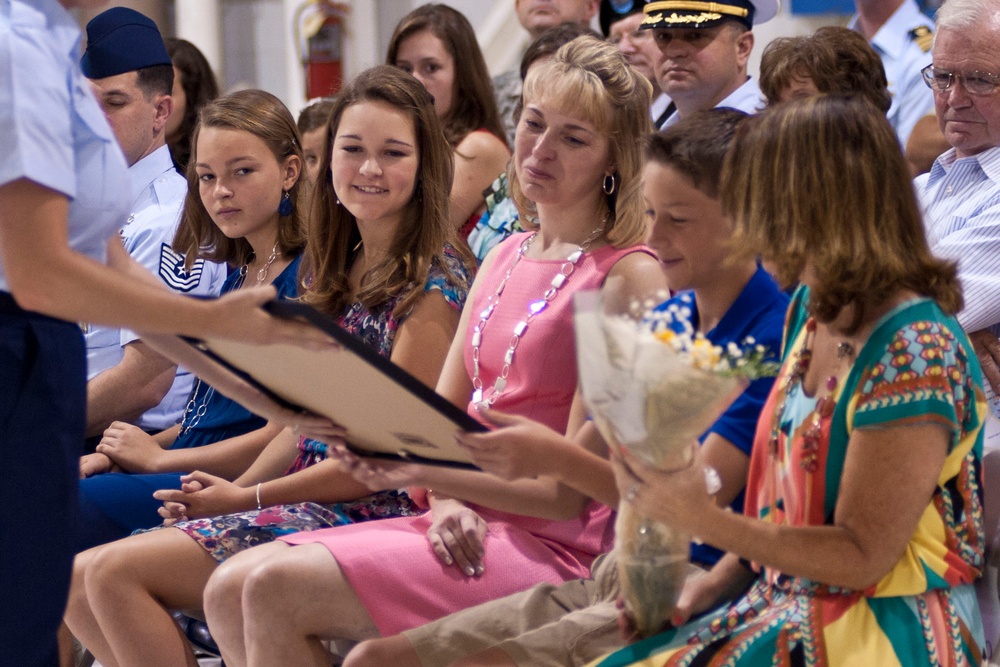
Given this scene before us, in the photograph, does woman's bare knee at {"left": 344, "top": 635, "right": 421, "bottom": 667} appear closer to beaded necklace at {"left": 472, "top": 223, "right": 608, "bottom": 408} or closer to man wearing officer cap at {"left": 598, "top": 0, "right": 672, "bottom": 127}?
beaded necklace at {"left": 472, "top": 223, "right": 608, "bottom": 408}

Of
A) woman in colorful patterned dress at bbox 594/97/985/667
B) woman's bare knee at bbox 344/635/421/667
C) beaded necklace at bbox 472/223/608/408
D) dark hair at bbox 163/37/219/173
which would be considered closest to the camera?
woman in colorful patterned dress at bbox 594/97/985/667

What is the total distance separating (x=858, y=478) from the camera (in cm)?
156

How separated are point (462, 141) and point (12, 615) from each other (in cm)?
246

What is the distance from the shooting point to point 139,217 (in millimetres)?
3611

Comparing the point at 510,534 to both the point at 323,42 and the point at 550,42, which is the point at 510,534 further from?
the point at 323,42

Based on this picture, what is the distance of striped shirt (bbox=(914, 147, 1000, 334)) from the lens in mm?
2555

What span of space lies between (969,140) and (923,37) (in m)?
1.15

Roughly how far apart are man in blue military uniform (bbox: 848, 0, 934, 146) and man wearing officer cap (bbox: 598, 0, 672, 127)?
2.28ft

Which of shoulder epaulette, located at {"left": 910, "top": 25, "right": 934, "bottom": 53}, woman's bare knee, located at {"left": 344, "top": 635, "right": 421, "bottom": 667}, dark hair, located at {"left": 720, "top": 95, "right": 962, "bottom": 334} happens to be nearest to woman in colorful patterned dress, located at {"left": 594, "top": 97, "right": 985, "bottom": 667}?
dark hair, located at {"left": 720, "top": 95, "right": 962, "bottom": 334}

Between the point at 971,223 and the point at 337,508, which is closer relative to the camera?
the point at 337,508

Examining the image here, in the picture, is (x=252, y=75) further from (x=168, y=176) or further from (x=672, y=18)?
(x=672, y=18)

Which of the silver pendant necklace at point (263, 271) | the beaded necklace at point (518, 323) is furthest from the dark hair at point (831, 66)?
the silver pendant necklace at point (263, 271)

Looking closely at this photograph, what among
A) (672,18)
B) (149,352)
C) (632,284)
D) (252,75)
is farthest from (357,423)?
(252,75)

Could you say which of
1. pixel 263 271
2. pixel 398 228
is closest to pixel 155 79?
pixel 263 271
